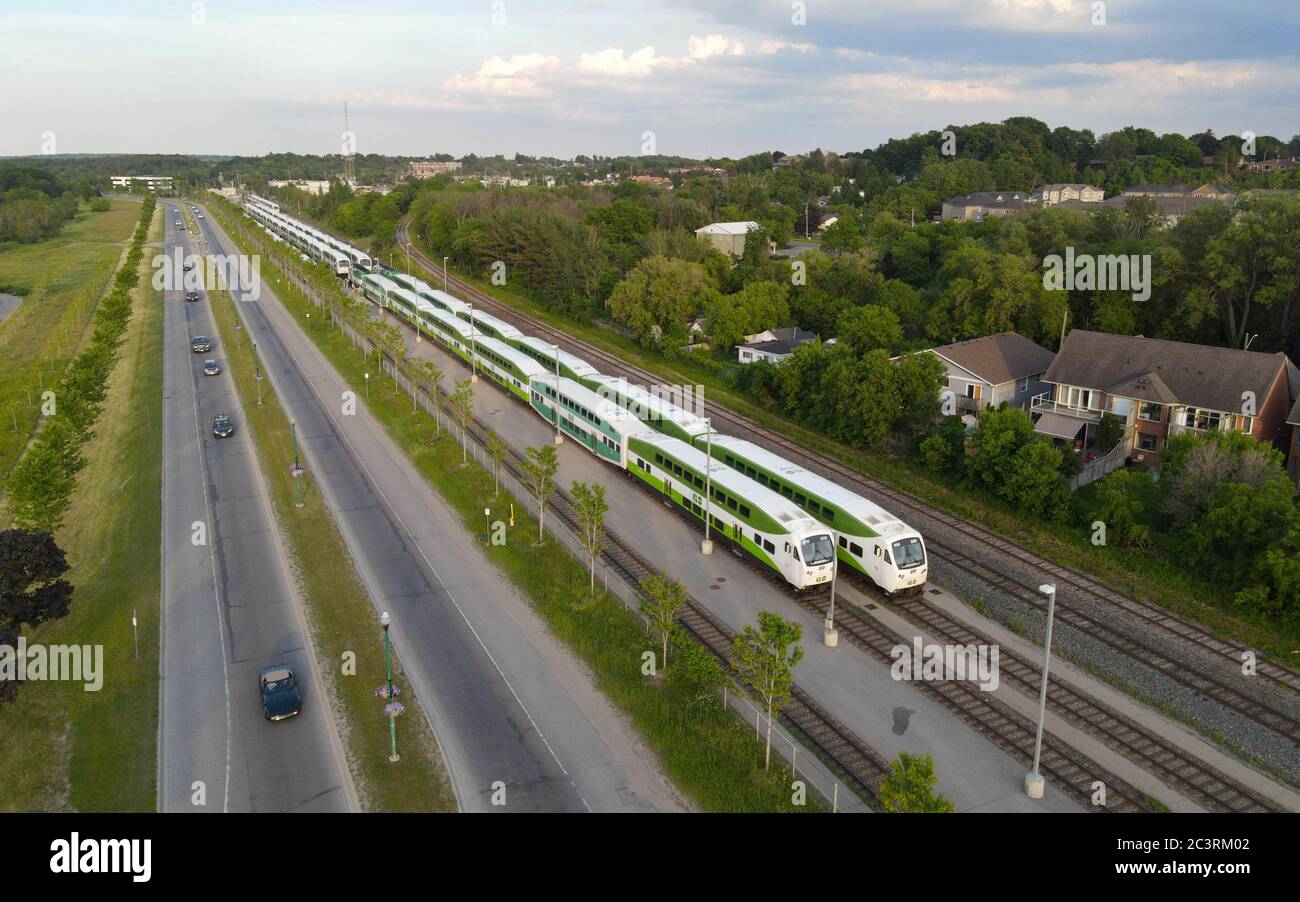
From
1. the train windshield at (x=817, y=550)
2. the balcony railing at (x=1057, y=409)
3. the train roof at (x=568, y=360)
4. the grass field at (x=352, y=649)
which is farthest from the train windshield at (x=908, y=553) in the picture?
the train roof at (x=568, y=360)

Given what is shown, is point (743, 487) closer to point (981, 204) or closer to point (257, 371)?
point (257, 371)

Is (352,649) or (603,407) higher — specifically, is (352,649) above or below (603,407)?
below

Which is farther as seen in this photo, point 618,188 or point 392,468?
point 618,188

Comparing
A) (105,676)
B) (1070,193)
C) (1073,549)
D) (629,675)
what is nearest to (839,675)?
(629,675)

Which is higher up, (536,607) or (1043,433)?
(1043,433)

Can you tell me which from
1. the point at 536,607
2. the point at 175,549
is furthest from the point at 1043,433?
the point at 175,549

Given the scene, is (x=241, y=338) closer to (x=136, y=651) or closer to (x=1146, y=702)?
(x=136, y=651)
